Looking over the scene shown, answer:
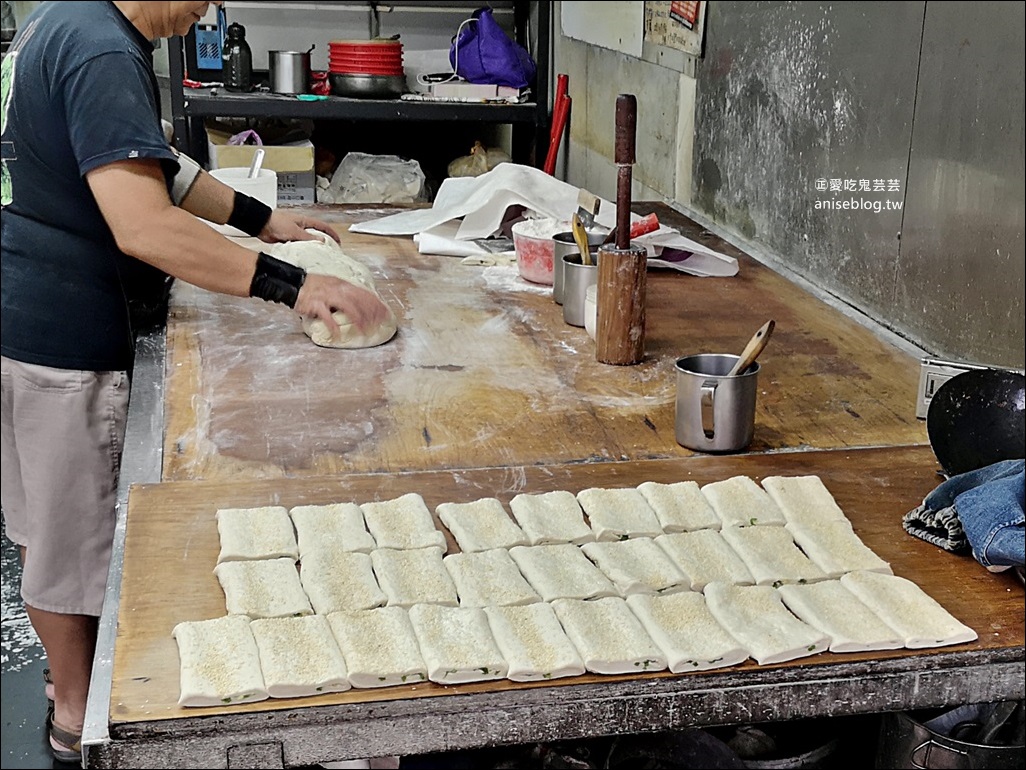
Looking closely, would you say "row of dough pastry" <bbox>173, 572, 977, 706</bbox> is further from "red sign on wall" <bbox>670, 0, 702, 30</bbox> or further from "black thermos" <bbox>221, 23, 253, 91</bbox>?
"black thermos" <bbox>221, 23, 253, 91</bbox>

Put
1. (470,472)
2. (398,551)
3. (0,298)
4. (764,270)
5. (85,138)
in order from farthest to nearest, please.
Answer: (764,270) → (0,298) → (85,138) → (470,472) → (398,551)

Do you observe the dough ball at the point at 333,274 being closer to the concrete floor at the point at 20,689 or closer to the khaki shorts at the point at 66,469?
the khaki shorts at the point at 66,469

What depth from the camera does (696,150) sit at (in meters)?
3.48

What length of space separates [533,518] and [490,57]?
164 inches

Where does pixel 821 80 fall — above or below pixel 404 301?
above

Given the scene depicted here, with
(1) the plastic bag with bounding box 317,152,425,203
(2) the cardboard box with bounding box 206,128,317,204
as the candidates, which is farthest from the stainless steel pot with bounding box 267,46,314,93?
(1) the plastic bag with bounding box 317,152,425,203

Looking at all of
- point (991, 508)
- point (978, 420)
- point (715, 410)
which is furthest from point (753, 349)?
point (991, 508)

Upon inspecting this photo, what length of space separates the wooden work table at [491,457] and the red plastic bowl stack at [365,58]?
2.42 metres

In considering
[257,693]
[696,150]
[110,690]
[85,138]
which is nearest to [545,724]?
[257,693]

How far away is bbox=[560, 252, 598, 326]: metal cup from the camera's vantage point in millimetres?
2242

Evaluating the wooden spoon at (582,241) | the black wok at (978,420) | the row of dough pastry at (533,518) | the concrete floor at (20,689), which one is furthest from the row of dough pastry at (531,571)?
the concrete floor at (20,689)

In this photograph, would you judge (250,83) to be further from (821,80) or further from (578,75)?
(821,80)

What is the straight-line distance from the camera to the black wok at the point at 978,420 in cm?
147

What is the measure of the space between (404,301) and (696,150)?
1395mm
